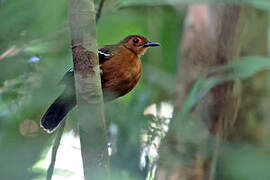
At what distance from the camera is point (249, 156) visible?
221cm

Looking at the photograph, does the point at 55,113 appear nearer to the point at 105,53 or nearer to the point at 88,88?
the point at 105,53

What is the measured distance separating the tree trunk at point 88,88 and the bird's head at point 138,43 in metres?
1.84

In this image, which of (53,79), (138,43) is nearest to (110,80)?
(53,79)

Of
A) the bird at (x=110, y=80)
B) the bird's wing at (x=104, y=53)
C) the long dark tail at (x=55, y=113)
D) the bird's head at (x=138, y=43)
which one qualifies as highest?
the bird's head at (x=138, y=43)

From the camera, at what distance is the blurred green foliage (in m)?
2.73

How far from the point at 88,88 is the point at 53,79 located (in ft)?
3.86

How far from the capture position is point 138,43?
4434 millimetres

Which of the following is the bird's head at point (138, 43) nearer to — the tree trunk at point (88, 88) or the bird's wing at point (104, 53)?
the bird's wing at point (104, 53)

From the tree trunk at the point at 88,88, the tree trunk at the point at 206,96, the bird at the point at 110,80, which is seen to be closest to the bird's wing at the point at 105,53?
the bird at the point at 110,80

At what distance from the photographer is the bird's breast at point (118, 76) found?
3.82 meters

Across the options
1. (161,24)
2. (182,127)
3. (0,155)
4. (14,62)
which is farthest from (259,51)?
(0,155)

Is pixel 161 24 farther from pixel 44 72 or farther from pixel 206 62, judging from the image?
pixel 44 72

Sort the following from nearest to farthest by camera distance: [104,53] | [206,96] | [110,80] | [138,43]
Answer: [110,80]
[104,53]
[206,96]
[138,43]

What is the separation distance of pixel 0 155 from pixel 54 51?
1462 mm
